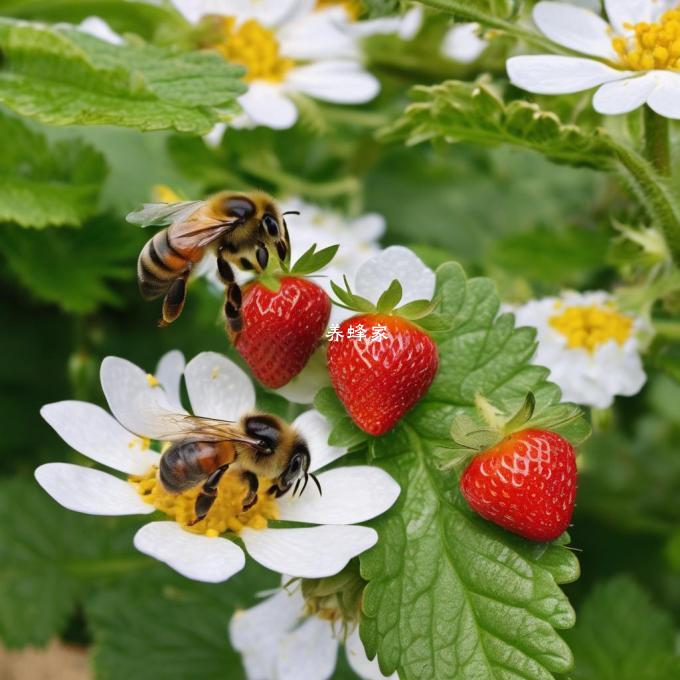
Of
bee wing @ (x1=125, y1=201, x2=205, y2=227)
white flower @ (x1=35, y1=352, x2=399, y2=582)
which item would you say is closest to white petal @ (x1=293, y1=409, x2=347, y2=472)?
white flower @ (x1=35, y1=352, x2=399, y2=582)

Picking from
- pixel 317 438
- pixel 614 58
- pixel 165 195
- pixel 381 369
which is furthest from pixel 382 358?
pixel 165 195

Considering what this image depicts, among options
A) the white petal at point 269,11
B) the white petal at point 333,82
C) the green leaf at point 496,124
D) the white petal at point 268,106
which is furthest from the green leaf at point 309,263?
the white petal at point 269,11

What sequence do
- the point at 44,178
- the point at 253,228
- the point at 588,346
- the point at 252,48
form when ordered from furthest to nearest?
1. the point at 252,48
2. the point at 44,178
3. the point at 588,346
4. the point at 253,228

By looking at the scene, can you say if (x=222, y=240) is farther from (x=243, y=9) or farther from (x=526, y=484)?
(x=243, y=9)

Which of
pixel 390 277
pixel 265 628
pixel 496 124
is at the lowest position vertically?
pixel 265 628

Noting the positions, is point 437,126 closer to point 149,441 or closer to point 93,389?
point 149,441

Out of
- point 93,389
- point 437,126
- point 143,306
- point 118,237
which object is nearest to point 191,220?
point 437,126
